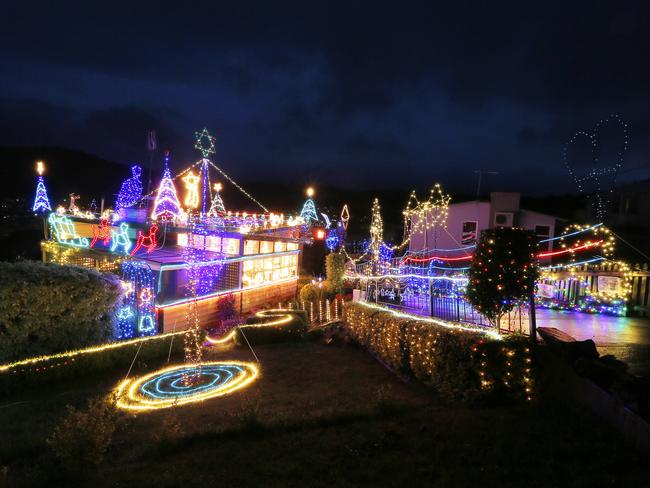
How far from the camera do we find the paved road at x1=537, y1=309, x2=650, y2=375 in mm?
7305

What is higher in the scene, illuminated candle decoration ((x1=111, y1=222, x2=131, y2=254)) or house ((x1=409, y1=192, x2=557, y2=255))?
house ((x1=409, y1=192, x2=557, y2=255))

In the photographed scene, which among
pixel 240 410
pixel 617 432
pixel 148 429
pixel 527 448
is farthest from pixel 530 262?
pixel 148 429

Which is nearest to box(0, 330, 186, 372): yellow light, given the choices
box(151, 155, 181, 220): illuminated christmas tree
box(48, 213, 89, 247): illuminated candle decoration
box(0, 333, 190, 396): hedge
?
box(0, 333, 190, 396): hedge

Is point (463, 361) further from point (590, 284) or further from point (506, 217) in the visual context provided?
point (506, 217)

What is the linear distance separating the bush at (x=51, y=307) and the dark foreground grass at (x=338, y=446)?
1.63 m

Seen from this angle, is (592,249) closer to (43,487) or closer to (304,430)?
(304,430)

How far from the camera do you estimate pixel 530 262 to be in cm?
690

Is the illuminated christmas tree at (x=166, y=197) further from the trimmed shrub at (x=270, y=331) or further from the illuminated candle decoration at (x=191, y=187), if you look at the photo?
the trimmed shrub at (x=270, y=331)

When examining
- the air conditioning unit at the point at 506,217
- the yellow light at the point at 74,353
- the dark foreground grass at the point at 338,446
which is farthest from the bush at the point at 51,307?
the air conditioning unit at the point at 506,217

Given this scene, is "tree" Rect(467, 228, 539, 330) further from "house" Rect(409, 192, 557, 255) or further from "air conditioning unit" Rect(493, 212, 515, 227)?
"air conditioning unit" Rect(493, 212, 515, 227)

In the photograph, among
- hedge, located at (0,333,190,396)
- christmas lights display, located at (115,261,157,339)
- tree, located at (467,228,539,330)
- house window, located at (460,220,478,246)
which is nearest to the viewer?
tree, located at (467,228,539,330)

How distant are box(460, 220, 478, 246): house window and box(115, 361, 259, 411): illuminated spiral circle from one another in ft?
54.5

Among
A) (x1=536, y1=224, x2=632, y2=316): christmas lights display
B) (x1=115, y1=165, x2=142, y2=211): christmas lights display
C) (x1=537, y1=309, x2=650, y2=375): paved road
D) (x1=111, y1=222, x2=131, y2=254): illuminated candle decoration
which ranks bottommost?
(x1=537, y1=309, x2=650, y2=375): paved road

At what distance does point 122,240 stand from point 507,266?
10.7m
